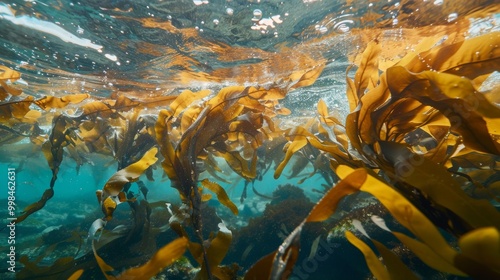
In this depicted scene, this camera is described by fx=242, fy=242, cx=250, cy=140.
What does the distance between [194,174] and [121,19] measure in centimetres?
366

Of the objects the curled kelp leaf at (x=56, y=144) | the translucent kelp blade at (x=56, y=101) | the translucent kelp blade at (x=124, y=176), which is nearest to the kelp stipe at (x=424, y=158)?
the translucent kelp blade at (x=124, y=176)

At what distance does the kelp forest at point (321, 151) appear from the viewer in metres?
1.28

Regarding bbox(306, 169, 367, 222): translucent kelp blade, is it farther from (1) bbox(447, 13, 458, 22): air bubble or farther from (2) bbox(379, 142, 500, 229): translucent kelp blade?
(1) bbox(447, 13, 458, 22): air bubble

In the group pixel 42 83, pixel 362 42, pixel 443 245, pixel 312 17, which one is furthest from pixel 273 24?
pixel 42 83

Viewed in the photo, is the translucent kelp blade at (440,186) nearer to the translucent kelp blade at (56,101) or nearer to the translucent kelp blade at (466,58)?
the translucent kelp blade at (466,58)

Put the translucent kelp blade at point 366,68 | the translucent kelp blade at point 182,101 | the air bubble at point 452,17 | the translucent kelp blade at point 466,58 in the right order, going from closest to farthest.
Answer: the translucent kelp blade at point 466,58 < the translucent kelp blade at point 366,68 < the translucent kelp blade at point 182,101 < the air bubble at point 452,17

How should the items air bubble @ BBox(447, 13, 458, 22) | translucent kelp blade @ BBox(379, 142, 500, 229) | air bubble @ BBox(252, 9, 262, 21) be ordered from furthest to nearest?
air bubble @ BBox(447, 13, 458, 22) → air bubble @ BBox(252, 9, 262, 21) → translucent kelp blade @ BBox(379, 142, 500, 229)

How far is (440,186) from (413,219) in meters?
0.30

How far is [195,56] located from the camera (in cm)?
572

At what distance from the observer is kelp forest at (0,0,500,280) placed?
1277 millimetres

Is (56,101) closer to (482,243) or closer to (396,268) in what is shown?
(396,268)

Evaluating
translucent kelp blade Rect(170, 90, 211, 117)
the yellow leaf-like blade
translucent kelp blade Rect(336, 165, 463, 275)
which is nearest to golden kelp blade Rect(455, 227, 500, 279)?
translucent kelp blade Rect(336, 165, 463, 275)

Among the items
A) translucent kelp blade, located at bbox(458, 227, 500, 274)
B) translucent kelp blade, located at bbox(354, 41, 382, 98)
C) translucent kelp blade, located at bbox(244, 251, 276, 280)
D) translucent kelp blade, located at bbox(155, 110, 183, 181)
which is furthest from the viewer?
translucent kelp blade, located at bbox(354, 41, 382, 98)

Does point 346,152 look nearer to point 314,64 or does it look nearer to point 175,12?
point 175,12
